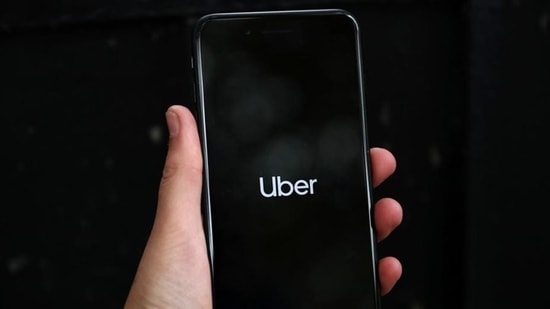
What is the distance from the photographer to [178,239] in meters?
0.45

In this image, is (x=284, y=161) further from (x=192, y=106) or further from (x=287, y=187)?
(x=192, y=106)

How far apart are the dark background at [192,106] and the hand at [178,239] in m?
0.15

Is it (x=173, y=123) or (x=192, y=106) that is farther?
(x=192, y=106)

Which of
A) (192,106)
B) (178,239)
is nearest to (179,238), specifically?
(178,239)

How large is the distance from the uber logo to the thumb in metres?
0.04

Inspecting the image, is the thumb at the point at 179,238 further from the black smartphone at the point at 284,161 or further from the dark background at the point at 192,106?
the dark background at the point at 192,106

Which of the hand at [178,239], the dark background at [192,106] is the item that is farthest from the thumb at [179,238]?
the dark background at [192,106]

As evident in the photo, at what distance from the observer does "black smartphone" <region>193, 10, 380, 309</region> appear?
45cm

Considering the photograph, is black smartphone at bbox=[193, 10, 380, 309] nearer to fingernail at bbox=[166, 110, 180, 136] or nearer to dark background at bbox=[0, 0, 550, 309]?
fingernail at bbox=[166, 110, 180, 136]

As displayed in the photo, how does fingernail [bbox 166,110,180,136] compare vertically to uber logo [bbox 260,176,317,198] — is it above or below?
above

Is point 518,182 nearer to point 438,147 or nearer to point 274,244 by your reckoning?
point 438,147

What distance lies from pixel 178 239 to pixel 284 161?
8cm

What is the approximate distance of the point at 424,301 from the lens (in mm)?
627

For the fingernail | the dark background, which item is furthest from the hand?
the dark background
